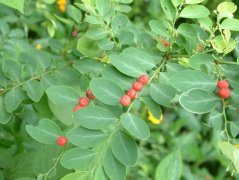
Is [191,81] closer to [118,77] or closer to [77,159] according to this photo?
[118,77]

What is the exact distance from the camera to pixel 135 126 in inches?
35.9

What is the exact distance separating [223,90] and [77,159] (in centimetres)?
35

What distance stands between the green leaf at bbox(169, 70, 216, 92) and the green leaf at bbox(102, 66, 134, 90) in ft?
0.40

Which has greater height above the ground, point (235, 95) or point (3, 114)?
point (235, 95)

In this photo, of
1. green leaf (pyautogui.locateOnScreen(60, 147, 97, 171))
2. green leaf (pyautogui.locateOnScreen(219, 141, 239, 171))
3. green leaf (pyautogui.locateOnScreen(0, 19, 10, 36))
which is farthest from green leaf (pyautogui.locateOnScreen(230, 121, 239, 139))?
green leaf (pyautogui.locateOnScreen(0, 19, 10, 36))

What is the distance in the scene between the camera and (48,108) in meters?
1.32

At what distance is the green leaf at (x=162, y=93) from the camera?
971 mm

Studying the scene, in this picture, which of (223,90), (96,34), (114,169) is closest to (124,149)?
(114,169)

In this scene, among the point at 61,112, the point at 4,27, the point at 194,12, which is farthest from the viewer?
the point at 4,27

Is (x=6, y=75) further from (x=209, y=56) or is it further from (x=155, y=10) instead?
(x=155, y=10)

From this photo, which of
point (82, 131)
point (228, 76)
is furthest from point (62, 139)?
point (228, 76)

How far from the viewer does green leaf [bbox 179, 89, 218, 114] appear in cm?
92

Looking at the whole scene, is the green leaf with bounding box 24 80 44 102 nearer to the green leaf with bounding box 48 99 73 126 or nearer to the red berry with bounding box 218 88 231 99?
the green leaf with bounding box 48 99 73 126

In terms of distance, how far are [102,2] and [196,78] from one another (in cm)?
33
